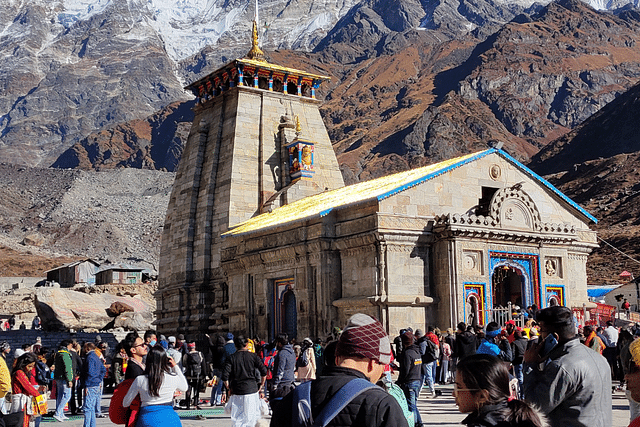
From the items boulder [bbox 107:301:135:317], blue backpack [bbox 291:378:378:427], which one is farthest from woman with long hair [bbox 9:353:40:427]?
boulder [bbox 107:301:135:317]

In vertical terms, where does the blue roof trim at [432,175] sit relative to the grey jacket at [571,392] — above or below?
above

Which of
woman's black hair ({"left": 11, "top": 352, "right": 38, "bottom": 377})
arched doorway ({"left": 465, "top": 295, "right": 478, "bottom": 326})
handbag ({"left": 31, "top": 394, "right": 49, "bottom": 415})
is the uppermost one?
arched doorway ({"left": 465, "top": 295, "right": 478, "bottom": 326})

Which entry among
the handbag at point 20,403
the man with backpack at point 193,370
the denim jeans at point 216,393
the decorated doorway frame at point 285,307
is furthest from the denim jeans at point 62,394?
the decorated doorway frame at point 285,307

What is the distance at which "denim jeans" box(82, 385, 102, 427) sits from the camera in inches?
549

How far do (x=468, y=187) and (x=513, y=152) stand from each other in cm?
11462

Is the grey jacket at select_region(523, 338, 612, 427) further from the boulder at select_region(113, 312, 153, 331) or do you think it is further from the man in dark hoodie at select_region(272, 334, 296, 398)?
the boulder at select_region(113, 312, 153, 331)

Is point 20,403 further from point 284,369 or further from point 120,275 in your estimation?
point 120,275

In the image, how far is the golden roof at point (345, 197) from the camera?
Result: 2512cm

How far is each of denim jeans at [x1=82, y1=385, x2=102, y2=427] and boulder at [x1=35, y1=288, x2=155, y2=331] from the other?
1227 inches

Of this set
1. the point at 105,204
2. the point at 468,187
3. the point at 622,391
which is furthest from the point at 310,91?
the point at 105,204

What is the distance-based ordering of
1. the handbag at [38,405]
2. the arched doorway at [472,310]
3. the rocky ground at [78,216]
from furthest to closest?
the rocky ground at [78,216] < the arched doorway at [472,310] < the handbag at [38,405]

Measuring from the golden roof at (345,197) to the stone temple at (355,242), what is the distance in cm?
10

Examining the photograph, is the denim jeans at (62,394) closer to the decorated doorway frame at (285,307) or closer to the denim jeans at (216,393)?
the denim jeans at (216,393)

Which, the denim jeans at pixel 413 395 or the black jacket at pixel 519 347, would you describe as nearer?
the denim jeans at pixel 413 395
